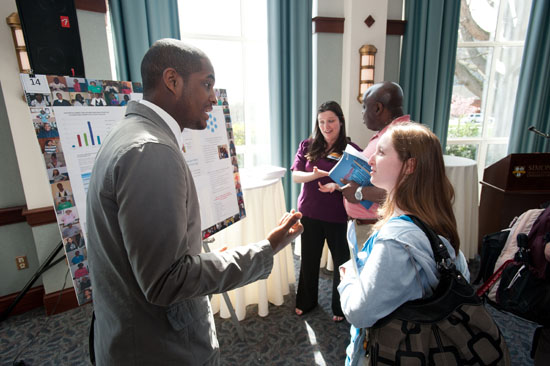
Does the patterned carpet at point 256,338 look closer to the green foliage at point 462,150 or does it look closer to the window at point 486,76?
the green foliage at point 462,150

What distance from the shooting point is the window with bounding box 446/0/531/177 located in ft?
A: 11.6

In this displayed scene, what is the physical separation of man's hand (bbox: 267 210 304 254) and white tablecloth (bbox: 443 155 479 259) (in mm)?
2265

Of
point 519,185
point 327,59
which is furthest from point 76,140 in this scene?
point 519,185

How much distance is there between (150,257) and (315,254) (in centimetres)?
167

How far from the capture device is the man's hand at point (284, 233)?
0.88 m

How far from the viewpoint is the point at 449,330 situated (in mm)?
775

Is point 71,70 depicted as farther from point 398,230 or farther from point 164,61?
point 398,230

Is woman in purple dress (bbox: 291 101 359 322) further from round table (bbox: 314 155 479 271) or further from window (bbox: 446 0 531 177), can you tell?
window (bbox: 446 0 531 177)

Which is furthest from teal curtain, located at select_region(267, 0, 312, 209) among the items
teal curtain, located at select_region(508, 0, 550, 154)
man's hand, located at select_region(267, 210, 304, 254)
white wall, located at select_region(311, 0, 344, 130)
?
teal curtain, located at select_region(508, 0, 550, 154)

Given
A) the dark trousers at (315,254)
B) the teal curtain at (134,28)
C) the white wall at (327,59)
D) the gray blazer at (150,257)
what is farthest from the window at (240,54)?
the gray blazer at (150,257)

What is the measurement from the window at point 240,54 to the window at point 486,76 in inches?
95.8

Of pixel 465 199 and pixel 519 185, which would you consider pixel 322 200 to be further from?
pixel 519 185

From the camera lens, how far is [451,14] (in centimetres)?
315

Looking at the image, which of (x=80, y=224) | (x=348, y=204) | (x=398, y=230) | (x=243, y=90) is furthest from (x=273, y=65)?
(x=398, y=230)
